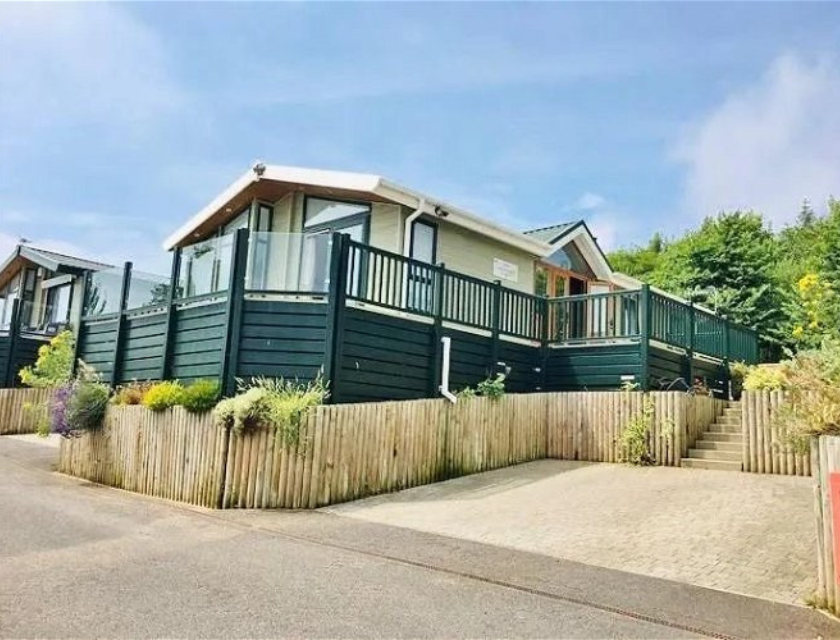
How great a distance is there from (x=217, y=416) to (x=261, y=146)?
28.0 feet

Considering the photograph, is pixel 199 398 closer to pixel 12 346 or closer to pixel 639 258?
pixel 12 346

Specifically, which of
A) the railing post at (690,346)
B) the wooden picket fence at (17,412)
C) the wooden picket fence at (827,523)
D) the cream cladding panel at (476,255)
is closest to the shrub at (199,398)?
the cream cladding panel at (476,255)

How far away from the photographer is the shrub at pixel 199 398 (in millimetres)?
9273

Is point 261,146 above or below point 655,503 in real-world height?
above

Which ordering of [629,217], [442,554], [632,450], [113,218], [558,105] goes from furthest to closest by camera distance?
1. [629,217]
2. [113,218]
3. [558,105]
4. [632,450]
5. [442,554]

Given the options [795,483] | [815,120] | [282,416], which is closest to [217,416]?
[282,416]

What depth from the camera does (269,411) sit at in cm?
Result: 858

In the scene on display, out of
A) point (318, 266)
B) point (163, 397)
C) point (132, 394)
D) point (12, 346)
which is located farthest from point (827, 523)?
point (12, 346)

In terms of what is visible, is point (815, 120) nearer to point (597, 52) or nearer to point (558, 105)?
point (558, 105)

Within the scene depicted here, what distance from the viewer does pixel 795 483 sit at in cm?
891

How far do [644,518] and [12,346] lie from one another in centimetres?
2055

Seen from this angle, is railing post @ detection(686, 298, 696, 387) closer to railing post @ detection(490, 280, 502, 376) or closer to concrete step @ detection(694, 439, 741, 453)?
concrete step @ detection(694, 439, 741, 453)

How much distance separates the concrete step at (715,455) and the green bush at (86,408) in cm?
1035

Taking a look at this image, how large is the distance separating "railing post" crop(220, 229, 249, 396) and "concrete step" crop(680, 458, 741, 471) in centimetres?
742
